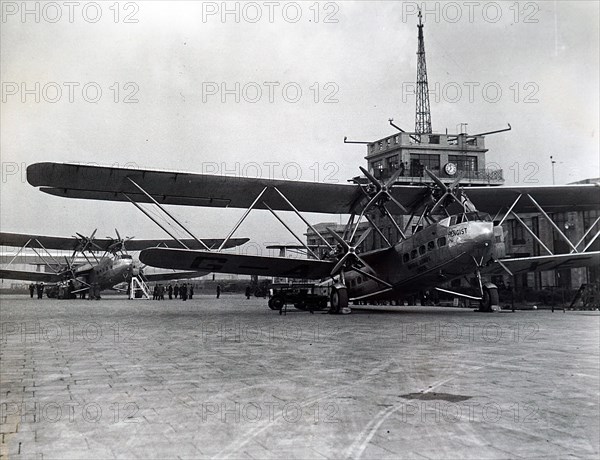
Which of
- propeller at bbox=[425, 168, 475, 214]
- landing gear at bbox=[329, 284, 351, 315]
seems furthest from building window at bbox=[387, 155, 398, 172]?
landing gear at bbox=[329, 284, 351, 315]

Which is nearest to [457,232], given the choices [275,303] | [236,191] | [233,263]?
[236,191]

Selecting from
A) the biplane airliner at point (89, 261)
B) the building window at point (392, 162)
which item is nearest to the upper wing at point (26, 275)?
the biplane airliner at point (89, 261)

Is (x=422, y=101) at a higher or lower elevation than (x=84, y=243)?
higher

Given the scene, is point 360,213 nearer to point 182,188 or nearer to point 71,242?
point 182,188

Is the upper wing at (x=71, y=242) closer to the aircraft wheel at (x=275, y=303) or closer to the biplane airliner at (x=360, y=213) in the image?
the aircraft wheel at (x=275, y=303)

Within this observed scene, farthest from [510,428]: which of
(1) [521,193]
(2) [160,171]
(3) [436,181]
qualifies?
(1) [521,193]

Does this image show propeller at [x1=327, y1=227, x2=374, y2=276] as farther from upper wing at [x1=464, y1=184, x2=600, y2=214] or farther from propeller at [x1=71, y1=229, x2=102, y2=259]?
propeller at [x1=71, y1=229, x2=102, y2=259]

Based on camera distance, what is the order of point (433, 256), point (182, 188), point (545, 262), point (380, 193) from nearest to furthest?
1. point (433, 256)
2. point (182, 188)
3. point (380, 193)
4. point (545, 262)
